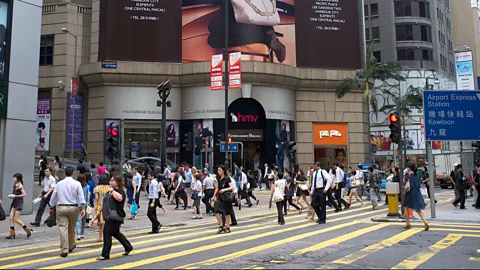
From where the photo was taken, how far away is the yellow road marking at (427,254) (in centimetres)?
739

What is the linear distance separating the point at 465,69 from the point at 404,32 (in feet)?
28.6

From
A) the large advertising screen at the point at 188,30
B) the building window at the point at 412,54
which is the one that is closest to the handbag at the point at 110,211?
the large advertising screen at the point at 188,30

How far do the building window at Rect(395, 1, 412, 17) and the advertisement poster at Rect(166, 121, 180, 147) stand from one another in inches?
1367

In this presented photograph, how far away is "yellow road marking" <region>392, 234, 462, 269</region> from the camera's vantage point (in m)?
7.39

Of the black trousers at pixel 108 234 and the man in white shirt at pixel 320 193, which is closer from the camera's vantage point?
the black trousers at pixel 108 234

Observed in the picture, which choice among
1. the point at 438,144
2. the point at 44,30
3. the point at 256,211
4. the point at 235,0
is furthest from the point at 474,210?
the point at 438,144

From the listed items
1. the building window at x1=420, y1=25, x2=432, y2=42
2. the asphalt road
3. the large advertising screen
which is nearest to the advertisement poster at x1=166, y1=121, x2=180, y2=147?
the large advertising screen

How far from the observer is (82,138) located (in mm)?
38344

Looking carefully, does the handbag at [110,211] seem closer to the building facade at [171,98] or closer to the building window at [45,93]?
the building facade at [171,98]

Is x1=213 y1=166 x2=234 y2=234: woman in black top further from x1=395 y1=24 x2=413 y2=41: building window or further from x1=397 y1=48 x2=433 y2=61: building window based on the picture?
x1=395 y1=24 x2=413 y2=41: building window

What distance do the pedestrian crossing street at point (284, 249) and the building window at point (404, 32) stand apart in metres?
47.5

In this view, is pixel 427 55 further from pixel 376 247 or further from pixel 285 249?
pixel 285 249

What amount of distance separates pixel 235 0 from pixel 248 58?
506cm

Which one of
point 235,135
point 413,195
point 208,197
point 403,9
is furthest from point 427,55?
point 413,195
